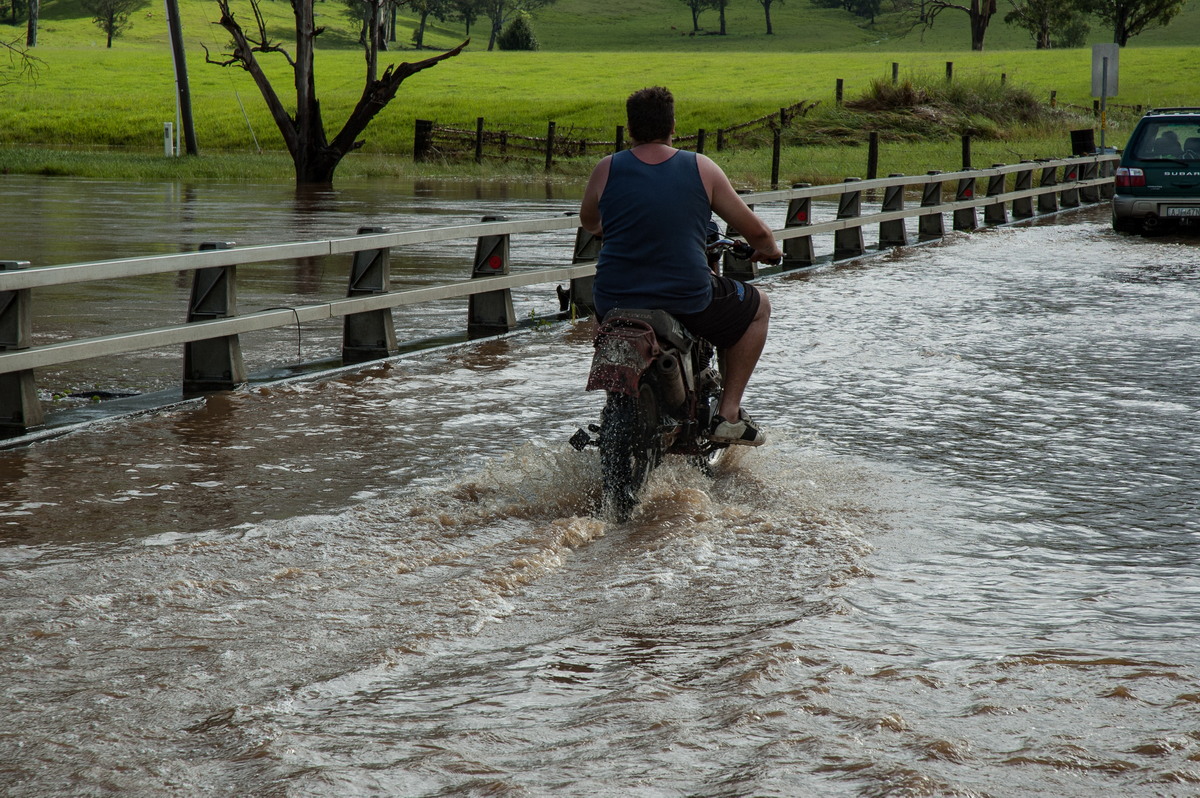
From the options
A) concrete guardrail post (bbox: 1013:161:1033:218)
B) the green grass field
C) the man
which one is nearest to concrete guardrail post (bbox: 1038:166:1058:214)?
concrete guardrail post (bbox: 1013:161:1033:218)

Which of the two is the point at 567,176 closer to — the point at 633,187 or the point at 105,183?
the point at 105,183

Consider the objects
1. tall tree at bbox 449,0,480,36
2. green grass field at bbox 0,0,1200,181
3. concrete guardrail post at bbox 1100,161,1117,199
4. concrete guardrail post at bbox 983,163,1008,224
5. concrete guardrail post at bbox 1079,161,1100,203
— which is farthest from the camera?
tall tree at bbox 449,0,480,36

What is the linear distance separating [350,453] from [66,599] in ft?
8.59

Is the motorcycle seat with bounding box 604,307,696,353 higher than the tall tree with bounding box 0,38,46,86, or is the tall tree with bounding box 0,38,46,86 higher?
the tall tree with bounding box 0,38,46,86

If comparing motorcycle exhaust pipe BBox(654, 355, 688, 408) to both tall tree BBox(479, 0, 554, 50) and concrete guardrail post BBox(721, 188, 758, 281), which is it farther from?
tall tree BBox(479, 0, 554, 50)

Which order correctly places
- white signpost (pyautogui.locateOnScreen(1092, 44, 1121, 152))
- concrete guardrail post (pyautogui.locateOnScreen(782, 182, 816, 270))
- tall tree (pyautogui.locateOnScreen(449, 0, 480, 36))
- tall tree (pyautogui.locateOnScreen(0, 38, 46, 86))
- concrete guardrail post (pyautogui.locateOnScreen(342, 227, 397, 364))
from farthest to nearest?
tall tree (pyautogui.locateOnScreen(449, 0, 480, 36)) < white signpost (pyautogui.locateOnScreen(1092, 44, 1121, 152)) < tall tree (pyautogui.locateOnScreen(0, 38, 46, 86)) < concrete guardrail post (pyautogui.locateOnScreen(782, 182, 816, 270)) < concrete guardrail post (pyautogui.locateOnScreen(342, 227, 397, 364))

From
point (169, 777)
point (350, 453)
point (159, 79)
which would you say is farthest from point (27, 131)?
point (169, 777)

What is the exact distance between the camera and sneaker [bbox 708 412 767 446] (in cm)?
685

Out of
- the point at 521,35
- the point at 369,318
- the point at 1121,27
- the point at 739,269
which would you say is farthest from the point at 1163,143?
the point at 521,35

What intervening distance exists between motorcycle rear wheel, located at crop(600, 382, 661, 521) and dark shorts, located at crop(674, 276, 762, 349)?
0.57 metres

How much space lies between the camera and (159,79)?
8800 cm

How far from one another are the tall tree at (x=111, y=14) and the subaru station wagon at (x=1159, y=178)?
127 m

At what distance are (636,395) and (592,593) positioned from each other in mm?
1162

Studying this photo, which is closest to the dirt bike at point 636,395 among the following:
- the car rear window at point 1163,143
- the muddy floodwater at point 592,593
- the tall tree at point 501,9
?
the muddy floodwater at point 592,593
